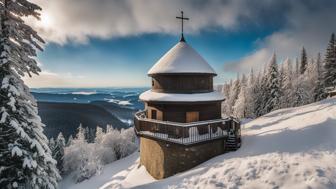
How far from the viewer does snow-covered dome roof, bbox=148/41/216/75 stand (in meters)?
17.0

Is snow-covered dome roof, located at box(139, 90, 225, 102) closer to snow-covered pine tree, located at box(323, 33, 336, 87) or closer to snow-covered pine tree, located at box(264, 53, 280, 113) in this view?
snow-covered pine tree, located at box(264, 53, 280, 113)

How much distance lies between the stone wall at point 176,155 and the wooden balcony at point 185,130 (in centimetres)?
45

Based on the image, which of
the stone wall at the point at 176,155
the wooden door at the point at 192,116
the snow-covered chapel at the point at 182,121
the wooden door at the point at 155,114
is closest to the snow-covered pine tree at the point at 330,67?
the snow-covered chapel at the point at 182,121

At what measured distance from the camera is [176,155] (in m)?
15.2

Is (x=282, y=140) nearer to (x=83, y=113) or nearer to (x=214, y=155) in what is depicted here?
(x=214, y=155)

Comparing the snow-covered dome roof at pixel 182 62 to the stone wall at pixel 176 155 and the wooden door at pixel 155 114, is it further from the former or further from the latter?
the stone wall at pixel 176 155

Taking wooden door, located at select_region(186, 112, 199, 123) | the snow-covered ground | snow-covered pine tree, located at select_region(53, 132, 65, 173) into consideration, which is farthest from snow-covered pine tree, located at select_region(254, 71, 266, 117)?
snow-covered pine tree, located at select_region(53, 132, 65, 173)

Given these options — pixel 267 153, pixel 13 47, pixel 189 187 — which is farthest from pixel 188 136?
pixel 13 47

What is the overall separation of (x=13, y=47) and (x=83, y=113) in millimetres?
145357

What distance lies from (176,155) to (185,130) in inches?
75.9

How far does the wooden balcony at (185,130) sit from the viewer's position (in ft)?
47.7

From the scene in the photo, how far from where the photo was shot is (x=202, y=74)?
17.2m

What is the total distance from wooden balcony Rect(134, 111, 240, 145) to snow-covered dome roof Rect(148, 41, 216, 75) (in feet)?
12.4

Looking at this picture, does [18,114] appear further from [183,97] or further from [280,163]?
[280,163]
